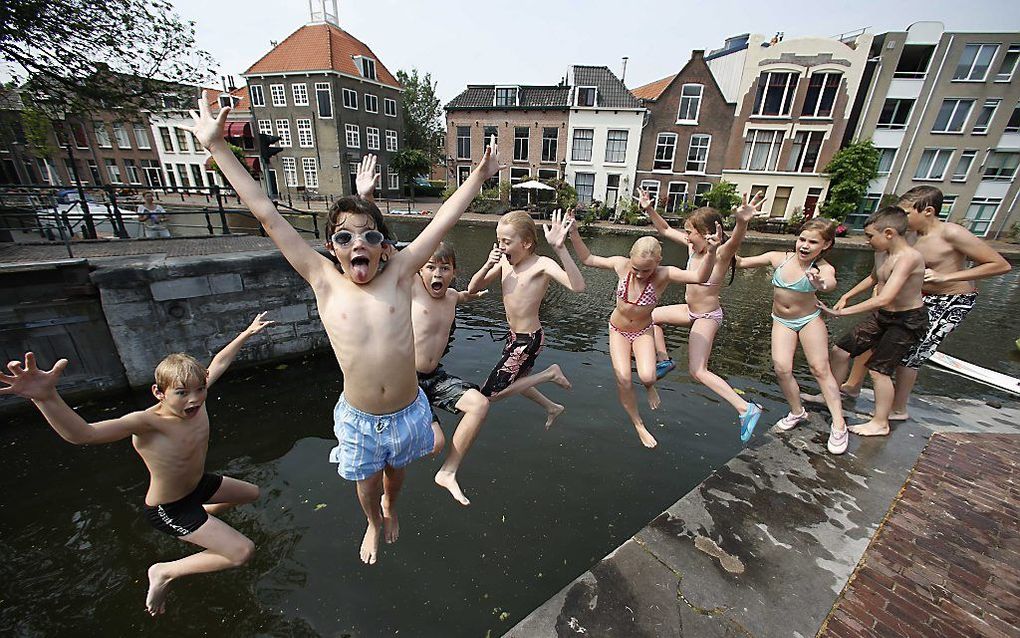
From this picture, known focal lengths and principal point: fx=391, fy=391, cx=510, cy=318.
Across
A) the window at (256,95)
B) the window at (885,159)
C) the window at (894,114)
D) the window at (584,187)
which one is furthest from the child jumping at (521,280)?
the window at (256,95)

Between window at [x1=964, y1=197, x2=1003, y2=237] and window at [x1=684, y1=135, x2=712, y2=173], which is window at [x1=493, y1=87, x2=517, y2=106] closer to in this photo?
window at [x1=684, y1=135, x2=712, y2=173]

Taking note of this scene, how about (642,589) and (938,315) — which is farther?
(938,315)

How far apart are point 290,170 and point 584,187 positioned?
2420 cm

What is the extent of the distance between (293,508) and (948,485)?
6.95 metres

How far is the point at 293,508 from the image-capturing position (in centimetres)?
464

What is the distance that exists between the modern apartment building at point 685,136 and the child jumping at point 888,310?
24768 millimetres

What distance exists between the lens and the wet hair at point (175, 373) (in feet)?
9.57

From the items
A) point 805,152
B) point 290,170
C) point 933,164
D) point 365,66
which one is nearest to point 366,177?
point 805,152

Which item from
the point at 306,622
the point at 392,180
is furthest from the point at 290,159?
the point at 306,622

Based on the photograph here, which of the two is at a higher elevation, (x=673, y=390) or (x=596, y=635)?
(x=596, y=635)

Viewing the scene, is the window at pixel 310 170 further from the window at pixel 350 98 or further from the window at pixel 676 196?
the window at pixel 676 196

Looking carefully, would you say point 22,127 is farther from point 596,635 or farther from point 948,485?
point 948,485

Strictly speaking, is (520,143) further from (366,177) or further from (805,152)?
(366,177)

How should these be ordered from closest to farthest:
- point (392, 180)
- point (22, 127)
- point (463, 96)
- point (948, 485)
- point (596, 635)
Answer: point (596, 635)
point (948, 485)
point (22, 127)
point (463, 96)
point (392, 180)
